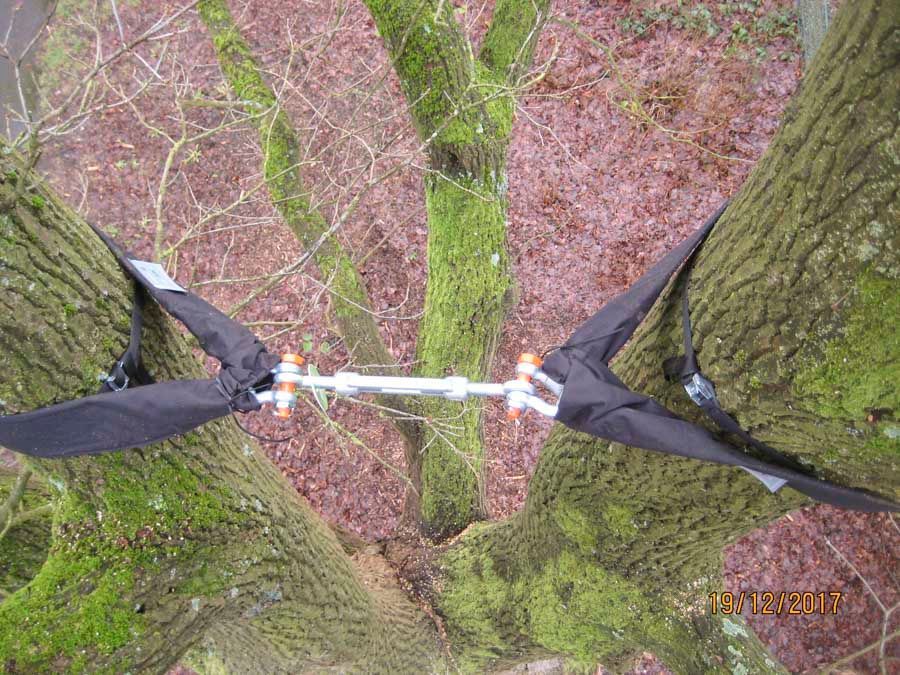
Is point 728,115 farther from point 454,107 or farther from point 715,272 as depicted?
point 715,272

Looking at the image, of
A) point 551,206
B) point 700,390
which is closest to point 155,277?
point 700,390

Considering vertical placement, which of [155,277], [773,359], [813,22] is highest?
[813,22]

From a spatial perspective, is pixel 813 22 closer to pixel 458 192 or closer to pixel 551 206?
pixel 551 206

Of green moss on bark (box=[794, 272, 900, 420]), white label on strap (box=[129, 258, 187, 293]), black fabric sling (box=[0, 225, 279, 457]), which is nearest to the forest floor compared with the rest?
white label on strap (box=[129, 258, 187, 293])

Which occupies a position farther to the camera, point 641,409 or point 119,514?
point 119,514

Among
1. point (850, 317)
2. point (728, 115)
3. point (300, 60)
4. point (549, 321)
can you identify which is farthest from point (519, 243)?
point (850, 317)

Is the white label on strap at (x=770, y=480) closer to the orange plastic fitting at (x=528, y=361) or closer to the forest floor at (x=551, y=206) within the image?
the orange plastic fitting at (x=528, y=361)

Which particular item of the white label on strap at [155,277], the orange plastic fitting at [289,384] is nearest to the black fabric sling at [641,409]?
the orange plastic fitting at [289,384]

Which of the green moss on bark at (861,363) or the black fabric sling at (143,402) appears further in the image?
the black fabric sling at (143,402)
